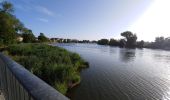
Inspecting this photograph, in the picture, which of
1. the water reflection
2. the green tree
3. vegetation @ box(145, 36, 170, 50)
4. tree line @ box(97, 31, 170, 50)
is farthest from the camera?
tree line @ box(97, 31, 170, 50)

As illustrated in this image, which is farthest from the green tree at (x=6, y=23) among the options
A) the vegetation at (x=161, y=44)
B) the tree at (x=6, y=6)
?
the vegetation at (x=161, y=44)

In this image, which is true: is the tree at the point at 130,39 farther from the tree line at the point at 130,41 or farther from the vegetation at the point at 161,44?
the vegetation at the point at 161,44

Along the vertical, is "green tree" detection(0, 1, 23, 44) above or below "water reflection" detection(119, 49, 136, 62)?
above

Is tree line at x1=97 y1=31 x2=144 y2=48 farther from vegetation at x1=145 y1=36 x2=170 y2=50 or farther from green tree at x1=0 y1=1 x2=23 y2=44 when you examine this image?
green tree at x1=0 y1=1 x2=23 y2=44

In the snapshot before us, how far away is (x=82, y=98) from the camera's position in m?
9.91

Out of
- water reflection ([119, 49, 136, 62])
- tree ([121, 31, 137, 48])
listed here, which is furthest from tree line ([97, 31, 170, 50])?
water reflection ([119, 49, 136, 62])

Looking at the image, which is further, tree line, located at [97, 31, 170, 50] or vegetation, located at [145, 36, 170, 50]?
tree line, located at [97, 31, 170, 50]

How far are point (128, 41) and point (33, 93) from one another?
98.4m

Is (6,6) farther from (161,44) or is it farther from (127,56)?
(161,44)

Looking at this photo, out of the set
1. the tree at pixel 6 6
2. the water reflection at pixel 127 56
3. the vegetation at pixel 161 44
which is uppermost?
the tree at pixel 6 6

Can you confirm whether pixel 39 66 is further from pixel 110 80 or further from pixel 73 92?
pixel 110 80

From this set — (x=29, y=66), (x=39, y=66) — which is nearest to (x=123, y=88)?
(x=39, y=66)

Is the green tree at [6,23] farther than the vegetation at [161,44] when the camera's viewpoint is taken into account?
No

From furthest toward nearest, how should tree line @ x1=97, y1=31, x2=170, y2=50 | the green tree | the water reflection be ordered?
1. tree line @ x1=97, y1=31, x2=170, y2=50
2. the water reflection
3. the green tree
